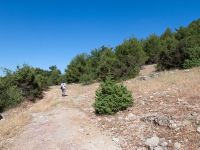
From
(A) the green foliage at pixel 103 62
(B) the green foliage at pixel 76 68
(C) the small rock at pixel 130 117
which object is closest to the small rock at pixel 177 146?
(C) the small rock at pixel 130 117

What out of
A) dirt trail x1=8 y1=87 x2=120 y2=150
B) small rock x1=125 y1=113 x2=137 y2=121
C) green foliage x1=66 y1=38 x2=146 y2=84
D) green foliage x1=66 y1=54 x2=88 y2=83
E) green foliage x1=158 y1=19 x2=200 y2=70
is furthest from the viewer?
green foliage x1=66 y1=54 x2=88 y2=83

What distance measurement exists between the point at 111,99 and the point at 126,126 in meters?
2.83

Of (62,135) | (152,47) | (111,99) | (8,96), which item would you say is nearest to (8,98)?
(8,96)

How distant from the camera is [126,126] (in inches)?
582

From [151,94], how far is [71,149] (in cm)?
832

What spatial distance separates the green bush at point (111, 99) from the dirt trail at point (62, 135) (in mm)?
995

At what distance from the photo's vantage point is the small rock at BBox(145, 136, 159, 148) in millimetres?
12295

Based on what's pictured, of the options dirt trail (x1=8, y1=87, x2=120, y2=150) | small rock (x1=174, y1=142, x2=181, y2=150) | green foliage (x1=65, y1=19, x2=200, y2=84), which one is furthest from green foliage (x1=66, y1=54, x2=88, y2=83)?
small rock (x1=174, y1=142, x2=181, y2=150)

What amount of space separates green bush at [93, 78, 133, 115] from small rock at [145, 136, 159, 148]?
176 inches

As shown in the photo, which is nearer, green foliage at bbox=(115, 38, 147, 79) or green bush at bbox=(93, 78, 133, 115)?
green bush at bbox=(93, 78, 133, 115)

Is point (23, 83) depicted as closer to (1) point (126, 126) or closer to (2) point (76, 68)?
(2) point (76, 68)

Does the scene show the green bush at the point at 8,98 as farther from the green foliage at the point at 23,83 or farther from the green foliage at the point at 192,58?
the green foliage at the point at 192,58

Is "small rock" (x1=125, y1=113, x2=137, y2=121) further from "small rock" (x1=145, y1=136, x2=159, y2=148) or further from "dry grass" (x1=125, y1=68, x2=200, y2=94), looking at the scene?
Result: "dry grass" (x1=125, y1=68, x2=200, y2=94)

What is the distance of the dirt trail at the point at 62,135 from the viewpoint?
1312 cm
